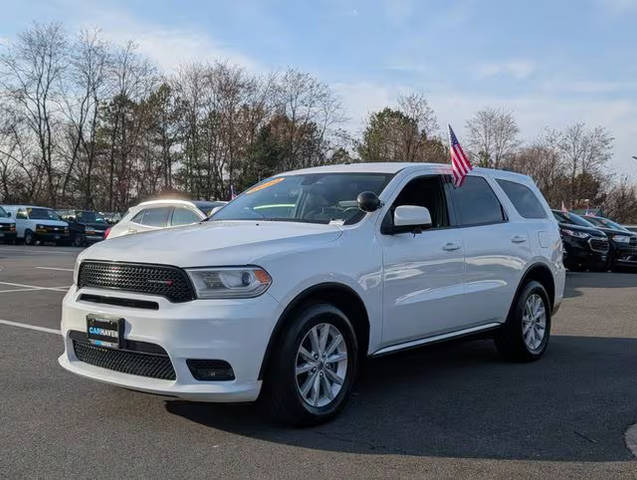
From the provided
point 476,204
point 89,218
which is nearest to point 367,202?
point 476,204

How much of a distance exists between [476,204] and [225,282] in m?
3.04

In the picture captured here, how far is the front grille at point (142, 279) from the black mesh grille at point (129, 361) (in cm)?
38

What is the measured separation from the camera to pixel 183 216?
11891 millimetres

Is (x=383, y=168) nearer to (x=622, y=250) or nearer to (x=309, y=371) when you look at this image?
(x=309, y=371)

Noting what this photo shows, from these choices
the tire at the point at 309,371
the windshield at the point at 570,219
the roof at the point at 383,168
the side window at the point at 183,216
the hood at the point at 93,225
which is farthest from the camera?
the hood at the point at 93,225

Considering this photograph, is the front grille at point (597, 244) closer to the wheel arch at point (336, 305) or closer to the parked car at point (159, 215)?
the parked car at point (159, 215)

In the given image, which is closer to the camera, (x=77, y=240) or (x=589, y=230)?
(x=589, y=230)

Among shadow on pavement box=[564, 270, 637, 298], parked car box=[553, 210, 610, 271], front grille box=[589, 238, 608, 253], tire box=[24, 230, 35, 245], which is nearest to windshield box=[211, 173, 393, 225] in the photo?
shadow on pavement box=[564, 270, 637, 298]

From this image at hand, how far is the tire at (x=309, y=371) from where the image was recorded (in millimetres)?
4285

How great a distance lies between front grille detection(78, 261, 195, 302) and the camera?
421 centimetres

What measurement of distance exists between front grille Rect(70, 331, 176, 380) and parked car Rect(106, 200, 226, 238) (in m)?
7.19

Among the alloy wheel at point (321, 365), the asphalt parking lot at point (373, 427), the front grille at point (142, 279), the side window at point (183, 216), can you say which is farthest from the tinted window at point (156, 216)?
the alloy wheel at point (321, 365)

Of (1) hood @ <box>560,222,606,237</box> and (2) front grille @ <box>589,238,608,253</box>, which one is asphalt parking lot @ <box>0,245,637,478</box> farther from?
(1) hood @ <box>560,222,606,237</box>

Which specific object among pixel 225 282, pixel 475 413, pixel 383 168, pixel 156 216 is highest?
pixel 383 168
